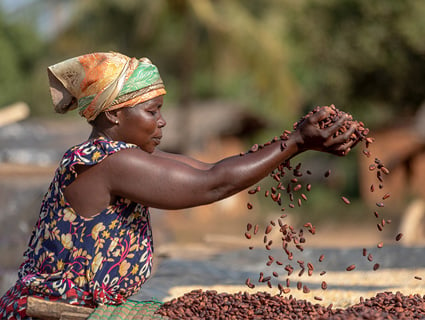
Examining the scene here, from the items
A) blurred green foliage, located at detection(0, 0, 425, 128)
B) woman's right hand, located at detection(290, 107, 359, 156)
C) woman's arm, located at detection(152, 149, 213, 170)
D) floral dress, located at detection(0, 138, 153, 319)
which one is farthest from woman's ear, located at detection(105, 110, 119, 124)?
blurred green foliage, located at detection(0, 0, 425, 128)

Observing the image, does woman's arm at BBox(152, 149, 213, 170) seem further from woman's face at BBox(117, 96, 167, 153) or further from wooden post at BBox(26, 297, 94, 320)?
wooden post at BBox(26, 297, 94, 320)

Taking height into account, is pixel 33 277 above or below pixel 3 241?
below

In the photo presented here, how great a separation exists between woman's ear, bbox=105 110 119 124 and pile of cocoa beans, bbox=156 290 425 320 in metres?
0.74

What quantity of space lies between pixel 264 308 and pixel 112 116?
3.04 feet

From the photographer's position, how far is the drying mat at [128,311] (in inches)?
92.7

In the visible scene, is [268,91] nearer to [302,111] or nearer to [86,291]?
[302,111]

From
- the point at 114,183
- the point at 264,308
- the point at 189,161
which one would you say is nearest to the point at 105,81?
the point at 114,183

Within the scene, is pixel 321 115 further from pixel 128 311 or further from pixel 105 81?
pixel 128 311

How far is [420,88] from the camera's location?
1647cm

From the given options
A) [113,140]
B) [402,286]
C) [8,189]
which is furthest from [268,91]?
[113,140]

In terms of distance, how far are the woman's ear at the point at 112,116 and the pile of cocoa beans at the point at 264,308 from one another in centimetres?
74

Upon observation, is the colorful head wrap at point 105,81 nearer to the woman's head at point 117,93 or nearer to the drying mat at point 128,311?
the woman's head at point 117,93

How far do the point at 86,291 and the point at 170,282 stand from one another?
1.59 meters

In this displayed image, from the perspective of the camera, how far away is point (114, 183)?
2.33 metres
